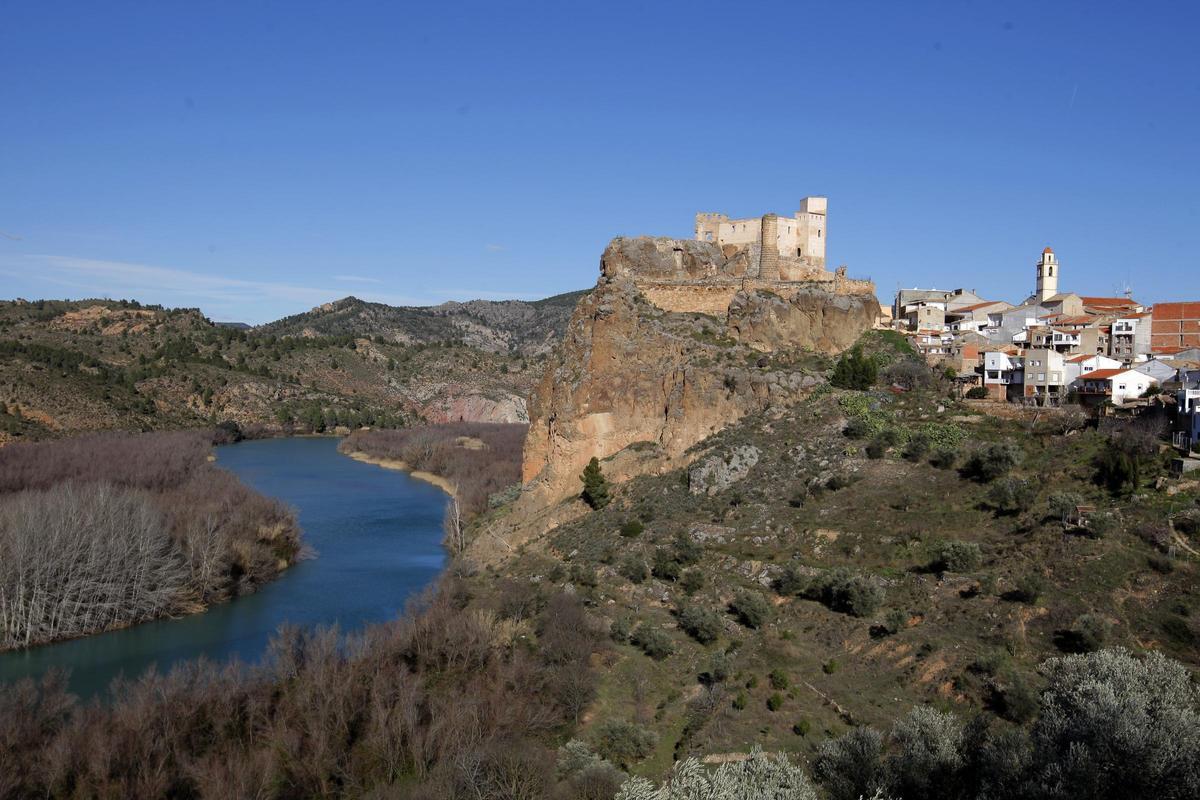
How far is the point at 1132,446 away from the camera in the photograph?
25703mm

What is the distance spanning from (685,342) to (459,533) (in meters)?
17.7

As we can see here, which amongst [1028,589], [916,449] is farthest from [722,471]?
[1028,589]

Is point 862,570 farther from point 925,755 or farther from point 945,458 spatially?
point 925,755

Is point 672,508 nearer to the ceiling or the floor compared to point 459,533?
nearer to the ceiling

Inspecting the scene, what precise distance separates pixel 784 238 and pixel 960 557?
16.7 m

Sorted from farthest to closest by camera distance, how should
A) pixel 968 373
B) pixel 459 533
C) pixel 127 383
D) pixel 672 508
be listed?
pixel 127 383, pixel 459 533, pixel 968 373, pixel 672 508

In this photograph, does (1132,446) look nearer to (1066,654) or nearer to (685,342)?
(1066,654)

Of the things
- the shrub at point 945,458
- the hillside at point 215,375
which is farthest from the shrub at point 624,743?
the hillside at point 215,375

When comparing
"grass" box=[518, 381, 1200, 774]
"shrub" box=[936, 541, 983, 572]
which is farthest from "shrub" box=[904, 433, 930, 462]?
"shrub" box=[936, 541, 983, 572]

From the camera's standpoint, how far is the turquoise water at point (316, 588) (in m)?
31.9

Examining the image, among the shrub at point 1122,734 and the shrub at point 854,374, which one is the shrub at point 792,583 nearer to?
the shrub at point 1122,734

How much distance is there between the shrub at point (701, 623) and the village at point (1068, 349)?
45.6 feet

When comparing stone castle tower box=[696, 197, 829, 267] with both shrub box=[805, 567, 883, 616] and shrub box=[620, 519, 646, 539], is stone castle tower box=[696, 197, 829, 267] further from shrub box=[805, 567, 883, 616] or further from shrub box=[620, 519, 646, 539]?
shrub box=[805, 567, 883, 616]

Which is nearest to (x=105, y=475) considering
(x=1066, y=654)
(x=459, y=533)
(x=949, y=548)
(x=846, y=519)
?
(x=459, y=533)
